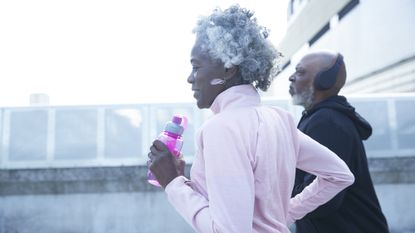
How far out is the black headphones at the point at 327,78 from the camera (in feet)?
8.03

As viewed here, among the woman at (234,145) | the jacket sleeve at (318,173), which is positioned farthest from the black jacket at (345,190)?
the woman at (234,145)

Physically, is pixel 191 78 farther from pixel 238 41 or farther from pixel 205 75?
pixel 238 41

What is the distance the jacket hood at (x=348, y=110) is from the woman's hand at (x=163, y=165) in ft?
4.01

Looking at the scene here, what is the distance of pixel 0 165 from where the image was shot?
604cm

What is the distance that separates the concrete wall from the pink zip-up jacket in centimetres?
462

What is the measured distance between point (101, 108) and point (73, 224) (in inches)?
70.6

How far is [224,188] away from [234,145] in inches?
5.2

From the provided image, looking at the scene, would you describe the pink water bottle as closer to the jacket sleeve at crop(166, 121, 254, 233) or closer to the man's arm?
the jacket sleeve at crop(166, 121, 254, 233)

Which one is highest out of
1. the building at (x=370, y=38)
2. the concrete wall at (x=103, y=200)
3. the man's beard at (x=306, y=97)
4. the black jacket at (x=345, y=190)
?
the building at (x=370, y=38)

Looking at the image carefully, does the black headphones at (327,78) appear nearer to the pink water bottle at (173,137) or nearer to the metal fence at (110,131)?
the pink water bottle at (173,137)

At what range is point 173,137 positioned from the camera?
1.56 m

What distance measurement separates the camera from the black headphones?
245 cm

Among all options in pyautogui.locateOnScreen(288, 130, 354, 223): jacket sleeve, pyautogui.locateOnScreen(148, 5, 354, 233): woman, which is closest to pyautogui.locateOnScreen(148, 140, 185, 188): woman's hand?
pyautogui.locateOnScreen(148, 5, 354, 233): woman

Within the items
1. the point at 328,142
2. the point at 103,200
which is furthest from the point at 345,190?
the point at 103,200
